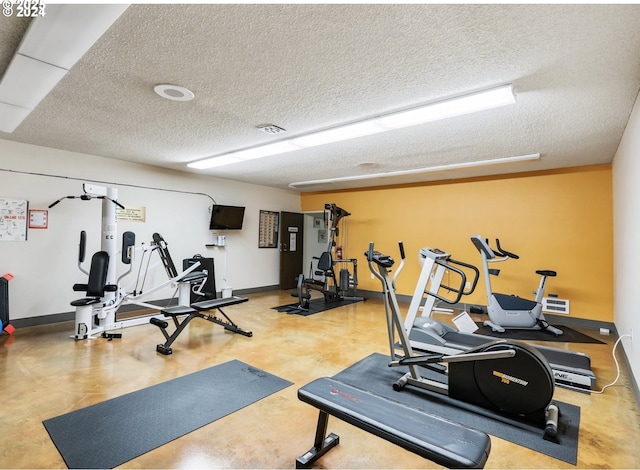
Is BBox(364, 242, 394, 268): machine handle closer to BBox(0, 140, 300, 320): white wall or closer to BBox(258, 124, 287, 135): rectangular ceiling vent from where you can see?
BBox(258, 124, 287, 135): rectangular ceiling vent

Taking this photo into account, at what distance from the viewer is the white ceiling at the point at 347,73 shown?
174cm

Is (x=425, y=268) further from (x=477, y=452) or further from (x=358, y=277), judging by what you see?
(x=358, y=277)

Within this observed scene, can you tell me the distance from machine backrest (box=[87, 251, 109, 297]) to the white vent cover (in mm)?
6396

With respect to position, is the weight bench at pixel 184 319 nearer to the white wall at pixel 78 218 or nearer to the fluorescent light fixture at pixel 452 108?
the white wall at pixel 78 218

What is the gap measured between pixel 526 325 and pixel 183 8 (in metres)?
5.30

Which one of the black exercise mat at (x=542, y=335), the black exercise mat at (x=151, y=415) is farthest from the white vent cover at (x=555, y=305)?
the black exercise mat at (x=151, y=415)

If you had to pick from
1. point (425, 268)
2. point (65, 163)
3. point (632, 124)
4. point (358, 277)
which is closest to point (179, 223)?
point (65, 163)

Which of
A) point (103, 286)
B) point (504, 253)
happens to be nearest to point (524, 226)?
point (504, 253)

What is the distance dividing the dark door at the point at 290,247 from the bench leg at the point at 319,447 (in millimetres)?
Result: 5962

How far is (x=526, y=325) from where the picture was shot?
457cm

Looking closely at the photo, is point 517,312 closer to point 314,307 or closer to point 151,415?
point 314,307

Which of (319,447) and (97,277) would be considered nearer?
(319,447)

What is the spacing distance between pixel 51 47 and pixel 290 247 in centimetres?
631

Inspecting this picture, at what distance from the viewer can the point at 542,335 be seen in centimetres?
438
